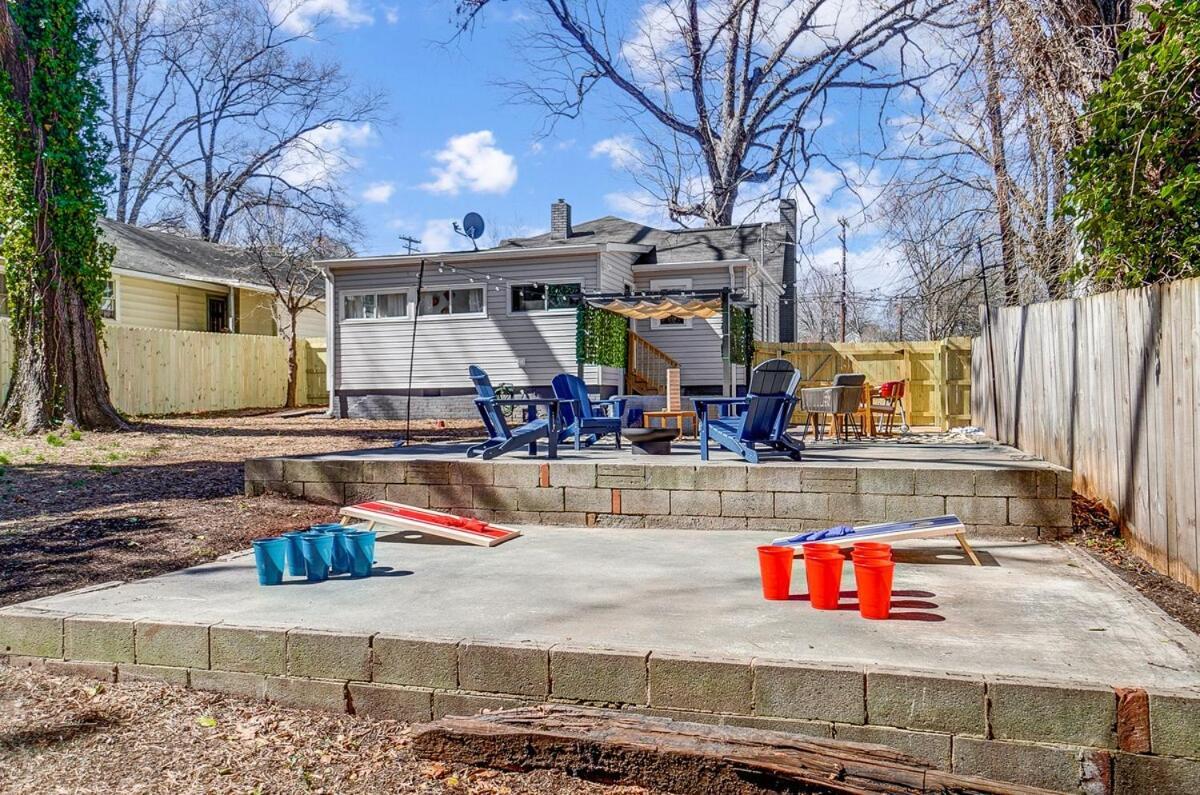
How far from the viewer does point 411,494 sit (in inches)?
258

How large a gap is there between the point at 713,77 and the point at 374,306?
32.9 feet

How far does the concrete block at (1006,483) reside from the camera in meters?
5.51

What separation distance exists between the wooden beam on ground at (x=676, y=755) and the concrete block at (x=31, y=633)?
67.5 inches

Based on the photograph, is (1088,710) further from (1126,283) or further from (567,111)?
(567,111)

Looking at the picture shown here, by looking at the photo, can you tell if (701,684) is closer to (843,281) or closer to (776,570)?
(776,570)

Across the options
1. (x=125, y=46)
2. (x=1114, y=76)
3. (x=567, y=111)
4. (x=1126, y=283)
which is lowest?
(x=1126, y=283)

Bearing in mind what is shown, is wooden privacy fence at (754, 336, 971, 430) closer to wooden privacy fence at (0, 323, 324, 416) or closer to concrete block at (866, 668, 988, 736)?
wooden privacy fence at (0, 323, 324, 416)

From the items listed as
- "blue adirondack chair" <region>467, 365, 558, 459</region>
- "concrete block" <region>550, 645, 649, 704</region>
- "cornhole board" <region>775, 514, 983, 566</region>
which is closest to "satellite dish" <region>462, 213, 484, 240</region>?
"blue adirondack chair" <region>467, 365, 558, 459</region>

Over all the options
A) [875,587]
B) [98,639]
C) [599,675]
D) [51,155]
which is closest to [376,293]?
[51,155]

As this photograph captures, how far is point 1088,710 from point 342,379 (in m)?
17.0

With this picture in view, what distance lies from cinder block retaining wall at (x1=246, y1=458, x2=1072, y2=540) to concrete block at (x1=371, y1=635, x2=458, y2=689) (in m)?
3.15

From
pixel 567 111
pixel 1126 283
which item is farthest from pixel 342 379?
pixel 1126 283

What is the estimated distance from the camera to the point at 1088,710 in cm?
254

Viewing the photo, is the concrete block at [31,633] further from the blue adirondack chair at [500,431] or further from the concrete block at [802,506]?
the concrete block at [802,506]
